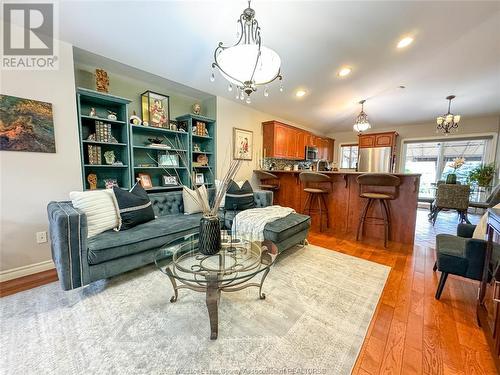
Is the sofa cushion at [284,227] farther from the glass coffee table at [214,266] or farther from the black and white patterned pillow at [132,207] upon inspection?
the black and white patterned pillow at [132,207]

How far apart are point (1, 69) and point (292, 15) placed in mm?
2887

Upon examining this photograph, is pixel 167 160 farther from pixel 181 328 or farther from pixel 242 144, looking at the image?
pixel 181 328

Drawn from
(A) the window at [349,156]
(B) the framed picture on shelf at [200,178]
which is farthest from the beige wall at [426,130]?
(B) the framed picture on shelf at [200,178]

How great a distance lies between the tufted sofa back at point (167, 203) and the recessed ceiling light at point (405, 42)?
3.76 metres

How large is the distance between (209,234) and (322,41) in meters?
2.85

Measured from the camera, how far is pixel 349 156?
6910 mm

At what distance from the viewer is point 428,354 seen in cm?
123

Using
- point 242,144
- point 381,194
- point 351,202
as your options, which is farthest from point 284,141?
point 381,194

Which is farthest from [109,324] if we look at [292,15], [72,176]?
[292,15]

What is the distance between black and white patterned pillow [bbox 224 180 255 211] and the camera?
2996 millimetres

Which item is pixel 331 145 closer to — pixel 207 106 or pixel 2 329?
pixel 207 106

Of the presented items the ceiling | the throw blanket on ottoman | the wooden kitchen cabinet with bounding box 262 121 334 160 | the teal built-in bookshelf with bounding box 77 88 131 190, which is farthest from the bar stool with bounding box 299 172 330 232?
the teal built-in bookshelf with bounding box 77 88 131 190

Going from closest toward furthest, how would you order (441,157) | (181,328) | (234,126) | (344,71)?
(181,328), (344,71), (234,126), (441,157)

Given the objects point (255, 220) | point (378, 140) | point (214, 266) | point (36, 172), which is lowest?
point (214, 266)
